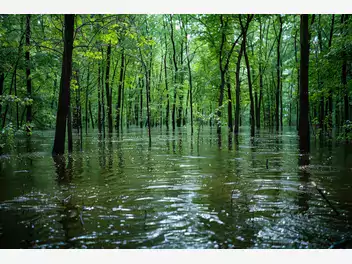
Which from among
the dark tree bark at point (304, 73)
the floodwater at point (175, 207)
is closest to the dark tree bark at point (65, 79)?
the floodwater at point (175, 207)

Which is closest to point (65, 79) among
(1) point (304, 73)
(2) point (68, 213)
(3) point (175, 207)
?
(2) point (68, 213)

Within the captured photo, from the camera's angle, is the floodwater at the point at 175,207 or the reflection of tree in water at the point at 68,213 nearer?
the floodwater at the point at 175,207

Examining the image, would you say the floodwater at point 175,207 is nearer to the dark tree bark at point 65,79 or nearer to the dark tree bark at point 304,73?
the dark tree bark at point 304,73

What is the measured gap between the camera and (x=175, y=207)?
4520mm

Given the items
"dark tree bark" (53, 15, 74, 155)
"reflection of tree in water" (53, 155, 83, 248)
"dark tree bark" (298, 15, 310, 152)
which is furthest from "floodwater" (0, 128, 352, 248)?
"dark tree bark" (53, 15, 74, 155)

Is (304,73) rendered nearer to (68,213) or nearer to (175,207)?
(175,207)

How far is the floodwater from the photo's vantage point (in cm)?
337

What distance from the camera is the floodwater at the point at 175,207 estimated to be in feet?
11.1
